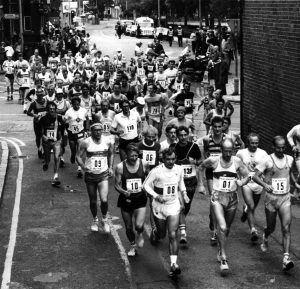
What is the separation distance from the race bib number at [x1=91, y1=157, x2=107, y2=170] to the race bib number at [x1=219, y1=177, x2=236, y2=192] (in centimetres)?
244

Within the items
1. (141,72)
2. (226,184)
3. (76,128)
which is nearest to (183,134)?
(226,184)

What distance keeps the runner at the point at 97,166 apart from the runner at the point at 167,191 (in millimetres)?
1938

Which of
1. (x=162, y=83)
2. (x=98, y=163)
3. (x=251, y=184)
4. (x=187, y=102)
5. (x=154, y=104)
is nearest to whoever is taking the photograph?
(x=251, y=184)

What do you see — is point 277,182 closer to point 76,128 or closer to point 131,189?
point 131,189

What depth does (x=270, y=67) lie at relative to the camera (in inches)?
720

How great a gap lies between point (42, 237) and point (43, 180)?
4785mm

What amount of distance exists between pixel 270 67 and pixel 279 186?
8075 millimetres

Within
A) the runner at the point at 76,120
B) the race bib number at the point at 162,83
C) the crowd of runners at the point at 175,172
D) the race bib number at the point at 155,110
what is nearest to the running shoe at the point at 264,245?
the crowd of runners at the point at 175,172

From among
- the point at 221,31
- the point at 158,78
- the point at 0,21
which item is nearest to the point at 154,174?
the point at 158,78

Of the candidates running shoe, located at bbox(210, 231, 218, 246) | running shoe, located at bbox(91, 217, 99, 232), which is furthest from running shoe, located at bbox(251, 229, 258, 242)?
running shoe, located at bbox(91, 217, 99, 232)

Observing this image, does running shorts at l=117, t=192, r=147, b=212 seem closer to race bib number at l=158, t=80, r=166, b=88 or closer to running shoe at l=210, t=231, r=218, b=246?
running shoe at l=210, t=231, r=218, b=246

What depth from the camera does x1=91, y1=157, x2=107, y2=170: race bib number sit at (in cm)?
1234

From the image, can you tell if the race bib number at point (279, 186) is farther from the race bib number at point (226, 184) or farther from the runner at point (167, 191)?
the runner at point (167, 191)

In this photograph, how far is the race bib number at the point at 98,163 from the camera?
12344 mm
